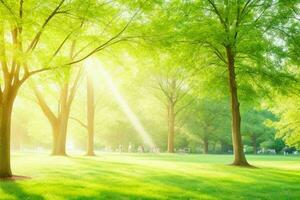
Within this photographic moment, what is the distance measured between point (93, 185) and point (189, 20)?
11262mm

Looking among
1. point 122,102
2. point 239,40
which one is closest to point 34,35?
point 239,40

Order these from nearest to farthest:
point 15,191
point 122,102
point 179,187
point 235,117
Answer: point 15,191, point 179,187, point 235,117, point 122,102

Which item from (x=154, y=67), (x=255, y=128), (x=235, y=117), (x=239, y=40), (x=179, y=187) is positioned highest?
(x=239, y=40)

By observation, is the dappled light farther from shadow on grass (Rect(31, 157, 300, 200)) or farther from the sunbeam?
the sunbeam

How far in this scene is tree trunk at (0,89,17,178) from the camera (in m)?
15.8

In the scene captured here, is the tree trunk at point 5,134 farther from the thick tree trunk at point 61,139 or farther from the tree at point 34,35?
the thick tree trunk at point 61,139

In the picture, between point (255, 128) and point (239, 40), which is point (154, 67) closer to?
point (239, 40)

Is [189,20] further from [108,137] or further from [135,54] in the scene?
[108,137]

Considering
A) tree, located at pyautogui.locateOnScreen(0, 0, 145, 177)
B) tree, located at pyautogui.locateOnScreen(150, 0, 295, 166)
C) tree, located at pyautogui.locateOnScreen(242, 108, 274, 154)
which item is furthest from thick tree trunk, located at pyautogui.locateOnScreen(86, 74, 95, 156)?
tree, located at pyautogui.locateOnScreen(242, 108, 274, 154)

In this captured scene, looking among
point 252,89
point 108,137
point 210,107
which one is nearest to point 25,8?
point 252,89

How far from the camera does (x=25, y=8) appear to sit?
14.2 m

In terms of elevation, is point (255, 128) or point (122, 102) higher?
point (122, 102)

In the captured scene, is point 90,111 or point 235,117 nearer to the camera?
point 235,117

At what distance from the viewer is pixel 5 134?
1602 cm
